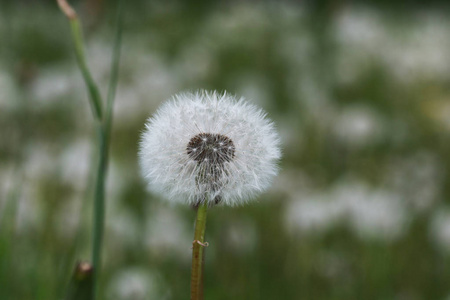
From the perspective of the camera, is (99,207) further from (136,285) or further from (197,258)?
(136,285)

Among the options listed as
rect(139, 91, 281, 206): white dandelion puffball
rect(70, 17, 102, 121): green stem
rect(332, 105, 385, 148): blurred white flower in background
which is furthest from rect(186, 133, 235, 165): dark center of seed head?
rect(332, 105, 385, 148): blurred white flower in background

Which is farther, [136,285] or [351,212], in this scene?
[351,212]

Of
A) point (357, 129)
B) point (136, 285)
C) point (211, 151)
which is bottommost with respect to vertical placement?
point (136, 285)

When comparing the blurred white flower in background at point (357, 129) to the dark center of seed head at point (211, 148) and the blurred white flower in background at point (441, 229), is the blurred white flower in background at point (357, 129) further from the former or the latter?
the dark center of seed head at point (211, 148)

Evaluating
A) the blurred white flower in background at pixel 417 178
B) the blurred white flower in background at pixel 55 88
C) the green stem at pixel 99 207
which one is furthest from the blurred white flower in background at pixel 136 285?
the blurred white flower in background at pixel 55 88

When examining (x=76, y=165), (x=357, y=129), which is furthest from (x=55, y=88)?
(x=357, y=129)

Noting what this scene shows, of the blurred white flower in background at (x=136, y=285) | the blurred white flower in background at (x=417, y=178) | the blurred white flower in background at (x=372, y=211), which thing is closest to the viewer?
the blurred white flower in background at (x=136, y=285)

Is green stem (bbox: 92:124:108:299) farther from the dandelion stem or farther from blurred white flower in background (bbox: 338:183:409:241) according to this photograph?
blurred white flower in background (bbox: 338:183:409:241)
